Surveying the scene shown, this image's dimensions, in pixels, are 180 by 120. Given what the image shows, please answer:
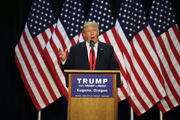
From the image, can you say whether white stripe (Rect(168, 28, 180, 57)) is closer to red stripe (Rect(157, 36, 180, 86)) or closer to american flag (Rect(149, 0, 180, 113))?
american flag (Rect(149, 0, 180, 113))

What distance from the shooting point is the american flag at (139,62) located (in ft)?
12.9

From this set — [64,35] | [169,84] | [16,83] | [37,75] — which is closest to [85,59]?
[64,35]

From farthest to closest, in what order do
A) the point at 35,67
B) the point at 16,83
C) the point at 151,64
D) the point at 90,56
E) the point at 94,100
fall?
the point at 16,83 → the point at 35,67 → the point at 151,64 → the point at 90,56 → the point at 94,100

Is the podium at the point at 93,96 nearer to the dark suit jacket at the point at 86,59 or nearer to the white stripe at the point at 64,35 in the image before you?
the dark suit jacket at the point at 86,59

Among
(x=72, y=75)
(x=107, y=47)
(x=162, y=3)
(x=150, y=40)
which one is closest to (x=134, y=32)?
(x=150, y=40)

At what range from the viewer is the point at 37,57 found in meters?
4.05

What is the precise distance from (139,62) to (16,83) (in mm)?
2141

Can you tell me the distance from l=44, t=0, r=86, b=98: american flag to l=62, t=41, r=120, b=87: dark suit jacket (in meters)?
1.02

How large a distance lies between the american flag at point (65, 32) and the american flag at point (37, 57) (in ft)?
0.50

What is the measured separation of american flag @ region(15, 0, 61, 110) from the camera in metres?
4.03

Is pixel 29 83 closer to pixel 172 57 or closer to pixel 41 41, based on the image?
pixel 41 41

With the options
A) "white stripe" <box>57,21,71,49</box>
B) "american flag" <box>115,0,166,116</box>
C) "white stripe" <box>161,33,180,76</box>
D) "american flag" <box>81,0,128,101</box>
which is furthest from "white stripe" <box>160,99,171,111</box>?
"white stripe" <box>57,21,71,49</box>

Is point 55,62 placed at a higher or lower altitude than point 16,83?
higher

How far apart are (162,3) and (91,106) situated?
8.10 ft
